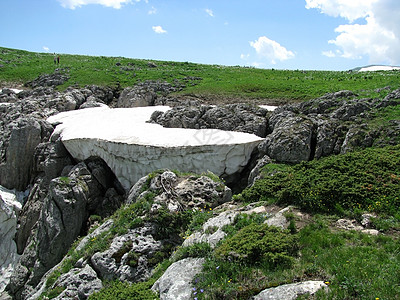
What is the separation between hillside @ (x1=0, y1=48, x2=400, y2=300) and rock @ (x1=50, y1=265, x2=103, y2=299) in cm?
5

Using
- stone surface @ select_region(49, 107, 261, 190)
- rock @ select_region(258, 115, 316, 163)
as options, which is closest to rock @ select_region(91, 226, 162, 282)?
stone surface @ select_region(49, 107, 261, 190)

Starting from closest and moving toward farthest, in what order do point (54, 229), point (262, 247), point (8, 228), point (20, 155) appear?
point (262, 247), point (54, 229), point (8, 228), point (20, 155)

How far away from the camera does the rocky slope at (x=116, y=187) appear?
433 inches

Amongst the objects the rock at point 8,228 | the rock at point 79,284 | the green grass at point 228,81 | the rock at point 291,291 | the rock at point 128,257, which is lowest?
the rock at point 8,228

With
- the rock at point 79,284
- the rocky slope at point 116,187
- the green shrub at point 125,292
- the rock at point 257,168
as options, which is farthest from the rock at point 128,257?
the rock at point 257,168

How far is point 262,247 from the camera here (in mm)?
7945

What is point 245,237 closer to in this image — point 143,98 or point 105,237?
point 105,237

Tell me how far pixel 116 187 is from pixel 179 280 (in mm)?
16990

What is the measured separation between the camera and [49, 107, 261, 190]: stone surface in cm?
2136

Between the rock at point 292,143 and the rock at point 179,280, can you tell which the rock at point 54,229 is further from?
the rock at point 292,143

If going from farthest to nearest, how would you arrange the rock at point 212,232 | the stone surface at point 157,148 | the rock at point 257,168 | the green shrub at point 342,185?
1. the stone surface at point 157,148
2. the rock at point 257,168
3. the green shrub at point 342,185
4. the rock at point 212,232

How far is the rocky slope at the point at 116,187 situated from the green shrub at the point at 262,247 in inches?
39.1

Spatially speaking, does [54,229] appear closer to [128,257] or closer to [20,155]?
[128,257]

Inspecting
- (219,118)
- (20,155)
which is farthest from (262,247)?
(20,155)
